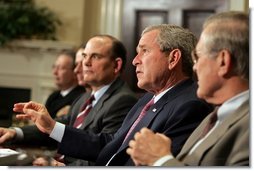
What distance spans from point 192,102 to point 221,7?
55 cm

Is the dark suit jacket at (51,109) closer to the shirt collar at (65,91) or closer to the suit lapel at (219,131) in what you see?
the shirt collar at (65,91)

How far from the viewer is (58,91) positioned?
8.17ft

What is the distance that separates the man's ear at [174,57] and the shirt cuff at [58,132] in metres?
0.50

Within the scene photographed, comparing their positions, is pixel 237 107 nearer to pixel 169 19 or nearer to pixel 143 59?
pixel 143 59

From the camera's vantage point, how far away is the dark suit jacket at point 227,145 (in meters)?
1.41

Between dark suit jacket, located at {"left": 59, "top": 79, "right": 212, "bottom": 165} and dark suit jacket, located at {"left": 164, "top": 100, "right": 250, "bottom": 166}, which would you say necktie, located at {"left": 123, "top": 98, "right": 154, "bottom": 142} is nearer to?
dark suit jacket, located at {"left": 59, "top": 79, "right": 212, "bottom": 165}

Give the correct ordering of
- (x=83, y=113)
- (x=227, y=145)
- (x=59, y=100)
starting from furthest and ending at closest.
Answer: (x=59, y=100), (x=83, y=113), (x=227, y=145)

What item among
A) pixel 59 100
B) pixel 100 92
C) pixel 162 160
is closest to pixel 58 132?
pixel 100 92

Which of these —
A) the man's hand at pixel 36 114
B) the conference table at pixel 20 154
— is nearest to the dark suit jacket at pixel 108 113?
the conference table at pixel 20 154

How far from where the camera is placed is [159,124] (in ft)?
5.63

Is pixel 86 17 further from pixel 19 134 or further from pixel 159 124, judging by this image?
pixel 159 124

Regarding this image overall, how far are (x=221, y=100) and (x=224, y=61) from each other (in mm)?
117

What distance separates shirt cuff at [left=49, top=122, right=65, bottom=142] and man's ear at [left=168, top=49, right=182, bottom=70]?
50 centimetres

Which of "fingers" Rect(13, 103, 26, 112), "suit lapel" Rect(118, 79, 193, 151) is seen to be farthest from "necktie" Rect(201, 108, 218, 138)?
"fingers" Rect(13, 103, 26, 112)
